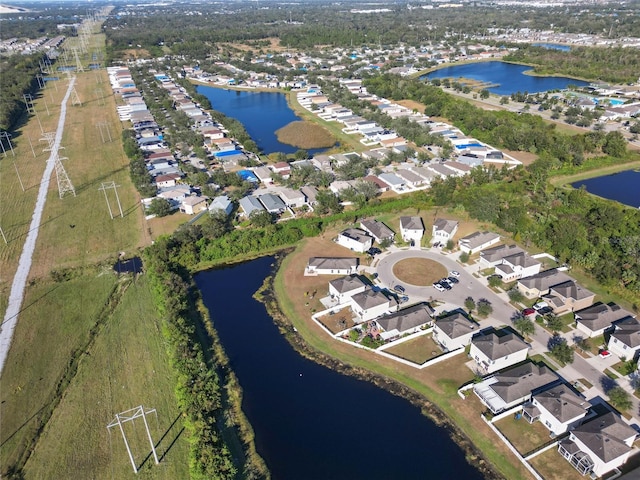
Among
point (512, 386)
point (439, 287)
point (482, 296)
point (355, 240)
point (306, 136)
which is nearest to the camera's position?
point (512, 386)

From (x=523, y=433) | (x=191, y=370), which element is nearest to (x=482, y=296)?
(x=523, y=433)

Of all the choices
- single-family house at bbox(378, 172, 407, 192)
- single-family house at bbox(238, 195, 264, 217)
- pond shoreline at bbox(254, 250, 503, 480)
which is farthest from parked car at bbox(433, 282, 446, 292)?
single-family house at bbox(238, 195, 264, 217)

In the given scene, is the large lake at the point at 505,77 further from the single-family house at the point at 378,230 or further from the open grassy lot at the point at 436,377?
the open grassy lot at the point at 436,377

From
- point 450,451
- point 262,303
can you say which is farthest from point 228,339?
point 450,451

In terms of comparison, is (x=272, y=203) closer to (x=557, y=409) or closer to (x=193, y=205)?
(x=193, y=205)

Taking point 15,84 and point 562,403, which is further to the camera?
point 15,84

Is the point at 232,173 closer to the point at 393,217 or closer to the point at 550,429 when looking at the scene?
the point at 393,217

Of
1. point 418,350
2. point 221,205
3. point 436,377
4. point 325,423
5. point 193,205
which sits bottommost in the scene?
point 325,423
